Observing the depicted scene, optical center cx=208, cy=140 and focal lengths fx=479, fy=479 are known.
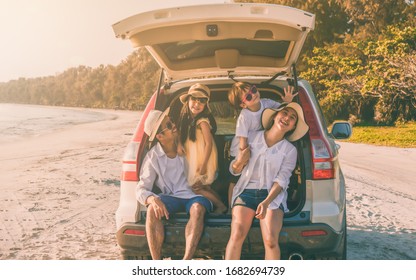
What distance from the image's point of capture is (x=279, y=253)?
3.25 meters

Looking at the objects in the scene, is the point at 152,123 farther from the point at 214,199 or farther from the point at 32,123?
the point at 32,123

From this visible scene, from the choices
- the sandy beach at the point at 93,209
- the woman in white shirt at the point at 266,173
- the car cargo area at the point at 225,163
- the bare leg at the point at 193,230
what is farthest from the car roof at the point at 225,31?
the sandy beach at the point at 93,209

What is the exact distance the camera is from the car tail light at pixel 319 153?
11.2ft

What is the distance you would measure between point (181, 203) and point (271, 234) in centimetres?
73

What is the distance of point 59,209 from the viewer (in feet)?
21.4

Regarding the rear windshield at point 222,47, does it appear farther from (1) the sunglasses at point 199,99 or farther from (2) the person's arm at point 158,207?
(2) the person's arm at point 158,207

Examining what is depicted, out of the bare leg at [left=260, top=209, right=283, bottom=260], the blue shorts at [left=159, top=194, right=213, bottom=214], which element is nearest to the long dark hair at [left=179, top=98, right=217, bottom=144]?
the blue shorts at [left=159, top=194, right=213, bottom=214]

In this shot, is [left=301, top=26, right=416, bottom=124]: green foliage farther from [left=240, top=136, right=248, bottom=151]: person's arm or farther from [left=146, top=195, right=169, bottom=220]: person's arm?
[left=146, top=195, right=169, bottom=220]: person's arm

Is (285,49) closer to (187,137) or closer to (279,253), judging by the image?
(187,137)

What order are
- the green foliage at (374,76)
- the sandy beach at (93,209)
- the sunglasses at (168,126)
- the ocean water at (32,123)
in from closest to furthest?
the sunglasses at (168,126), the sandy beach at (93,209), the green foliage at (374,76), the ocean water at (32,123)

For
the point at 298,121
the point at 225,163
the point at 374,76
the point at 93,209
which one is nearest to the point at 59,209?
the point at 93,209

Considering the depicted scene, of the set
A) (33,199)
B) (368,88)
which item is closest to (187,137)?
(33,199)

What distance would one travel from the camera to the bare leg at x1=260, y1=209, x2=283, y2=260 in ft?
10.6
